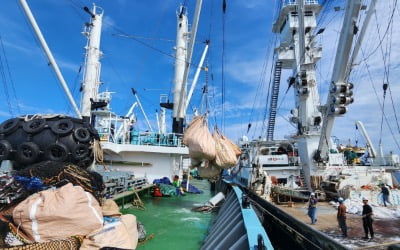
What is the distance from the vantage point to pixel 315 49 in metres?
22.3

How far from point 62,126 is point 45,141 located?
646 mm

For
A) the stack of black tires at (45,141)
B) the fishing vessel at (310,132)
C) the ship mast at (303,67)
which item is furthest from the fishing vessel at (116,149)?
the ship mast at (303,67)

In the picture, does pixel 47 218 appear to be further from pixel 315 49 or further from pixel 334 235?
pixel 315 49

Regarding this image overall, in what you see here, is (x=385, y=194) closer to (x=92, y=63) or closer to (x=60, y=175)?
(x=60, y=175)

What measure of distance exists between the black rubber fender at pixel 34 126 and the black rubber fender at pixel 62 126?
0.29m

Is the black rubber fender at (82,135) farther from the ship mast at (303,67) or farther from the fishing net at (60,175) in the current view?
the ship mast at (303,67)

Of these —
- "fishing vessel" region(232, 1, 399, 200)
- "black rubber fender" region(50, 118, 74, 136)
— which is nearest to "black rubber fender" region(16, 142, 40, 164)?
"black rubber fender" region(50, 118, 74, 136)

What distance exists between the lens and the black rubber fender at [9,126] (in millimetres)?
8203

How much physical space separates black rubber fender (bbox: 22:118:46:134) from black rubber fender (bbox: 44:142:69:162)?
0.67 m

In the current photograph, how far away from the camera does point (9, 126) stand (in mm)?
8406

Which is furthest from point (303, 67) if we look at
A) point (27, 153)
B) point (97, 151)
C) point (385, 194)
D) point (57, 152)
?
point (27, 153)

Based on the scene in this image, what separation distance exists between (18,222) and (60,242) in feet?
2.82

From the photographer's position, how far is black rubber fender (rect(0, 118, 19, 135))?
8203mm

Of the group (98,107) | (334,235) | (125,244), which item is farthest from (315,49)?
(125,244)
